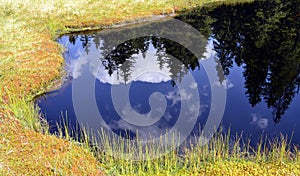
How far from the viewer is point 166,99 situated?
2373 centimetres

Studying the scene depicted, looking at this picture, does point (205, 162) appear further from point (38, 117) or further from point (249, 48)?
point (249, 48)

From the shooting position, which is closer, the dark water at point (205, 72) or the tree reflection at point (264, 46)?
the dark water at point (205, 72)

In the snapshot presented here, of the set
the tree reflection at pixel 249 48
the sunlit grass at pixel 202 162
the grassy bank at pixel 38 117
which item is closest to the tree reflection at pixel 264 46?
the tree reflection at pixel 249 48

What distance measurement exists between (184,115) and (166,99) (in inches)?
113

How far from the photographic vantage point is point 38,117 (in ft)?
66.8

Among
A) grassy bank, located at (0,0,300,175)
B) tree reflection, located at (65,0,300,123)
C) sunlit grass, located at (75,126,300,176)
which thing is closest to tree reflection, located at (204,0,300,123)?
tree reflection, located at (65,0,300,123)

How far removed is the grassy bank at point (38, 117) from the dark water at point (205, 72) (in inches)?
75.7

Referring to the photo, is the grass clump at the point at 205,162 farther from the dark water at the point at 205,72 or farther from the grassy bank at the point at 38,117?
the dark water at the point at 205,72

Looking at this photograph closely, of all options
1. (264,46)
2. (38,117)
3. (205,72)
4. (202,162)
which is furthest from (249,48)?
(38,117)

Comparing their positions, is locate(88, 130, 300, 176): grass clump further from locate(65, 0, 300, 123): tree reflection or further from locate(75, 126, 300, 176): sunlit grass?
locate(65, 0, 300, 123): tree reflection

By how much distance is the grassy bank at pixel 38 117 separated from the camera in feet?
46.9

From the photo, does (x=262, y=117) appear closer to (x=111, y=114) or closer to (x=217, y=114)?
(x=217, y=114)

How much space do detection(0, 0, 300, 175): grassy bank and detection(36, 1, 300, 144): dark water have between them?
1.92 metres

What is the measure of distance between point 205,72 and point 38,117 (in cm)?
1613
